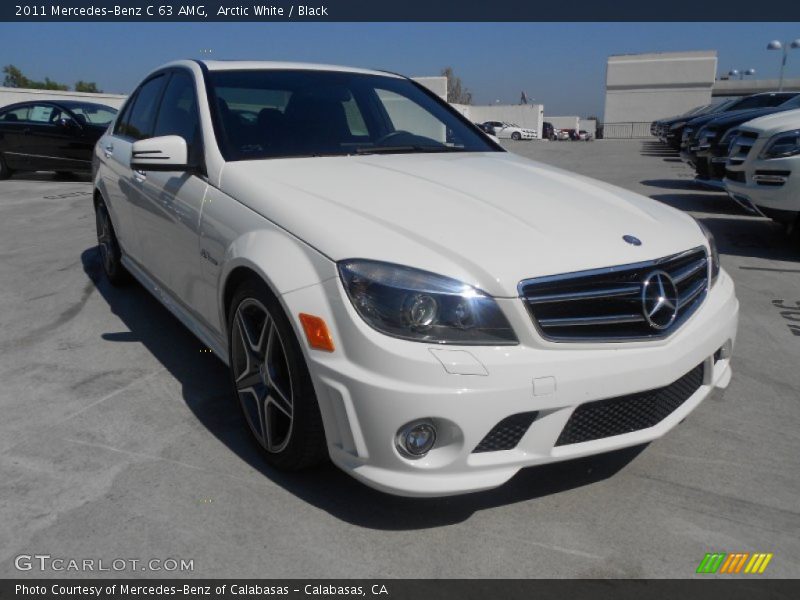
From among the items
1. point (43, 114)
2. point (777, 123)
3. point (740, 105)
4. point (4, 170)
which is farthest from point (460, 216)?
point (740, 105)

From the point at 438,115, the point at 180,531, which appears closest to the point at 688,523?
the point at 180,531

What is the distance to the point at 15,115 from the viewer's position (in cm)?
1291

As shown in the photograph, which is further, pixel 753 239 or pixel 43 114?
pixel 43 114

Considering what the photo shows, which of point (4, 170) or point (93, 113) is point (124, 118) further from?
point (4, 170)

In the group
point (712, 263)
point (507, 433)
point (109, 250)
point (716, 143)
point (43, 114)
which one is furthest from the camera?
point (43, 114)

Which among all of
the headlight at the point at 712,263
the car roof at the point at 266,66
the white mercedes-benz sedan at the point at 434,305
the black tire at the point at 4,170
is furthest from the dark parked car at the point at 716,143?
the black tire at the point at 4,170

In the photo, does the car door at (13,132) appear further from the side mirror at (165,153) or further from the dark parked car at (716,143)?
the dark parked car at (716,143)

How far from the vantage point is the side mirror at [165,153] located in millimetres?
3264

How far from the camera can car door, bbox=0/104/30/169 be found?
12.8 meters

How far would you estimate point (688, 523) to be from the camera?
2496 mm

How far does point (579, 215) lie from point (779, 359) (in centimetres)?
206

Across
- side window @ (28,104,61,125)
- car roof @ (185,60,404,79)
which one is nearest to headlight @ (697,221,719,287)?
car roof @ (185,60,404,79)

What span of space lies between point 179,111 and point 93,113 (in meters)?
10.1
